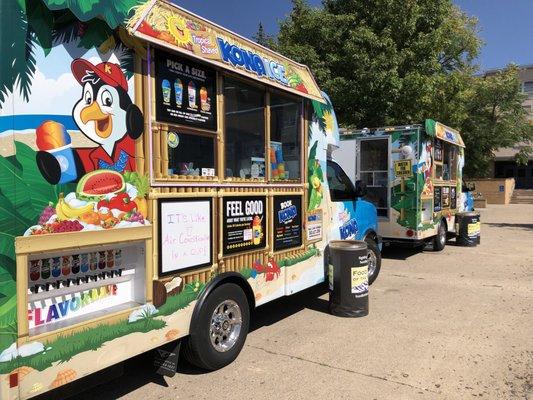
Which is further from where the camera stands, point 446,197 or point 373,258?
point 446,197

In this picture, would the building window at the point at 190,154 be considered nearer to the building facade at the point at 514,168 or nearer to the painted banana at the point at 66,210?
the painted banana at the point at 66,210

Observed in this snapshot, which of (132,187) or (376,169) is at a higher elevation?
(376,169)

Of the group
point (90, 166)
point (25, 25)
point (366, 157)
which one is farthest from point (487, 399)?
point (366, 157)

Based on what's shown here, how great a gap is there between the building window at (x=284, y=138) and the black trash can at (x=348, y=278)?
1174mm

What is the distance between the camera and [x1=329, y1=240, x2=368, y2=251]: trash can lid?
5756mm

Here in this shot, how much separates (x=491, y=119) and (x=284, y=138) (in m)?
25.4

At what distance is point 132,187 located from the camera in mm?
3311

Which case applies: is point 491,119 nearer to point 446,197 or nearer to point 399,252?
point 446,197

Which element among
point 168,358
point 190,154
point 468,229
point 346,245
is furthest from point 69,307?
point 468,229

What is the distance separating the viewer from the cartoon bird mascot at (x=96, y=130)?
9.22ft

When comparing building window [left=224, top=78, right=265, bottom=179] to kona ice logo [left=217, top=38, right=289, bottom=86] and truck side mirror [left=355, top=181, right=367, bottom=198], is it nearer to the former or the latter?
kona ice logo [left=217, top=38, right=289, bottom=86]

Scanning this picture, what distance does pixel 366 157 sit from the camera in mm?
11008

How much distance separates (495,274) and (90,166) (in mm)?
8088

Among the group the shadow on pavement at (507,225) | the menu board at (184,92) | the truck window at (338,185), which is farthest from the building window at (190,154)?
the shadow on pavement at (507,225)
